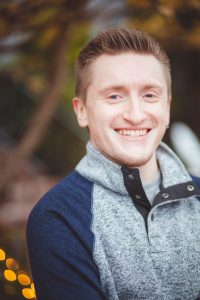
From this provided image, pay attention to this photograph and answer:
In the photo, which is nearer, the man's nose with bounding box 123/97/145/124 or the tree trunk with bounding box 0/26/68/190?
the man's nose with bounding box 123/97/145/124

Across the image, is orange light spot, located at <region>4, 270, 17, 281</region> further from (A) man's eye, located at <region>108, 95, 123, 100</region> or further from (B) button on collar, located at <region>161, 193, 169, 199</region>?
(A) man's eye, located at <region>108, 95, 123, 100</region>

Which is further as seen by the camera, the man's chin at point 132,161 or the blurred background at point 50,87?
the blurred background at point 50,87

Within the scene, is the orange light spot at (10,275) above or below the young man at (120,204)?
below

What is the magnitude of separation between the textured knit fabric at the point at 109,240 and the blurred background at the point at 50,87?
825mm

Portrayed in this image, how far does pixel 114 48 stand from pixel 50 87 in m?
2.70

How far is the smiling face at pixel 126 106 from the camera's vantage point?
2160mm

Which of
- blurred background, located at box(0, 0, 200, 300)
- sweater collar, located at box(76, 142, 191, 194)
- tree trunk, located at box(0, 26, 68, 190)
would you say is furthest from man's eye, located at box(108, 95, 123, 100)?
tree trunk, located at box(0, 26, 68, 190)

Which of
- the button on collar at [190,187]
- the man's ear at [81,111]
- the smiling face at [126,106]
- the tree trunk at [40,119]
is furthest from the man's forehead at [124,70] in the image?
the tree trunk at [40,119]

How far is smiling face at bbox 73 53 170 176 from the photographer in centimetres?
216

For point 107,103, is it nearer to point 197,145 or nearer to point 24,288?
point 24,288

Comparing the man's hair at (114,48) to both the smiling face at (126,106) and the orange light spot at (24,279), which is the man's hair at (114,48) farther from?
the orange light spot at (24,279)

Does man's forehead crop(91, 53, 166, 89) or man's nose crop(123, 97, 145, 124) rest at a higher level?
man's forehead crop(91, 53, 166, 89)

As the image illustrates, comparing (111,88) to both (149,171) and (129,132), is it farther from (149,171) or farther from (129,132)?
(149,171)

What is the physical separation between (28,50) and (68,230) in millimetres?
3679
